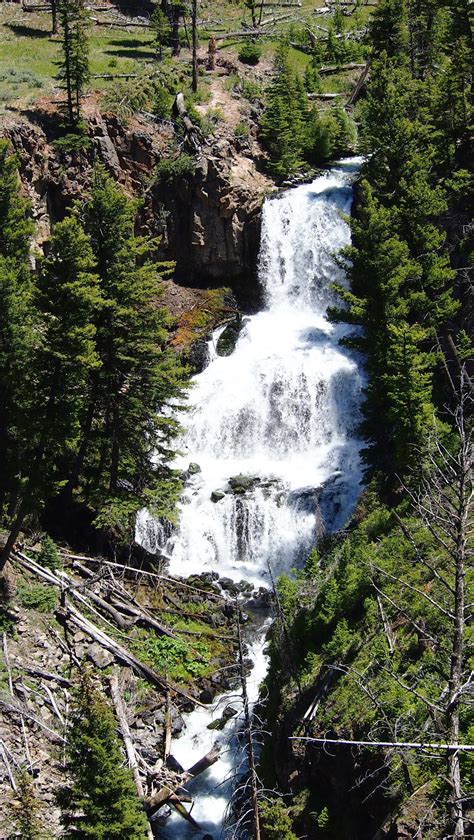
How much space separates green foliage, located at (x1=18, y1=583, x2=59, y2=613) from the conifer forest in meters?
0.08

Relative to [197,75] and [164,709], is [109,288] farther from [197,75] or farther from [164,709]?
[197,75]

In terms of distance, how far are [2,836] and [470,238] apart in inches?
1055

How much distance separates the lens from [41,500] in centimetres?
2236

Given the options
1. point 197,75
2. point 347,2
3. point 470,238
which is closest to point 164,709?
point 470,238

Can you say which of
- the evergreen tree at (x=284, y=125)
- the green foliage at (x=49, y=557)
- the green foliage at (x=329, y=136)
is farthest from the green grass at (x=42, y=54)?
the green foliage at (x=49, y=557)

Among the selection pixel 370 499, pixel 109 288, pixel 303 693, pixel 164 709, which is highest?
pixel 109 288

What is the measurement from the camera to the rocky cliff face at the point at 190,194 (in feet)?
131

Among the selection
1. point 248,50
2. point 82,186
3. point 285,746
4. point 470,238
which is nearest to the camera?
point 285,746

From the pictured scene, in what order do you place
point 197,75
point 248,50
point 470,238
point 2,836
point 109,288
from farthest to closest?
point 248,50 → point 197,75 → point 470,238 → point 109,288 → point 2,836

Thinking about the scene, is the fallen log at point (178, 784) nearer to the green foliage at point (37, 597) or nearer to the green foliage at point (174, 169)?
the green foliage at point (37, 597)

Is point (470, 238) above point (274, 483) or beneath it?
above

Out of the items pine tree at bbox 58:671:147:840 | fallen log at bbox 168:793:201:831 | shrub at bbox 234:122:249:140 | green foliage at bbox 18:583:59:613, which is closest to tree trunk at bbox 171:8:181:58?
shrub at bbox 234:122:249:140

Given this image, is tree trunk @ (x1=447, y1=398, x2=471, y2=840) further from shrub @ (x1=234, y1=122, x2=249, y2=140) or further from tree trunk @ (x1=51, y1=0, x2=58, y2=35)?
tree trunk @ (x1=51, y1=0, x2=58, y2=35)

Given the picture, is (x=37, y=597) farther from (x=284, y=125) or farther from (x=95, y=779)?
(x=284, y=125)
